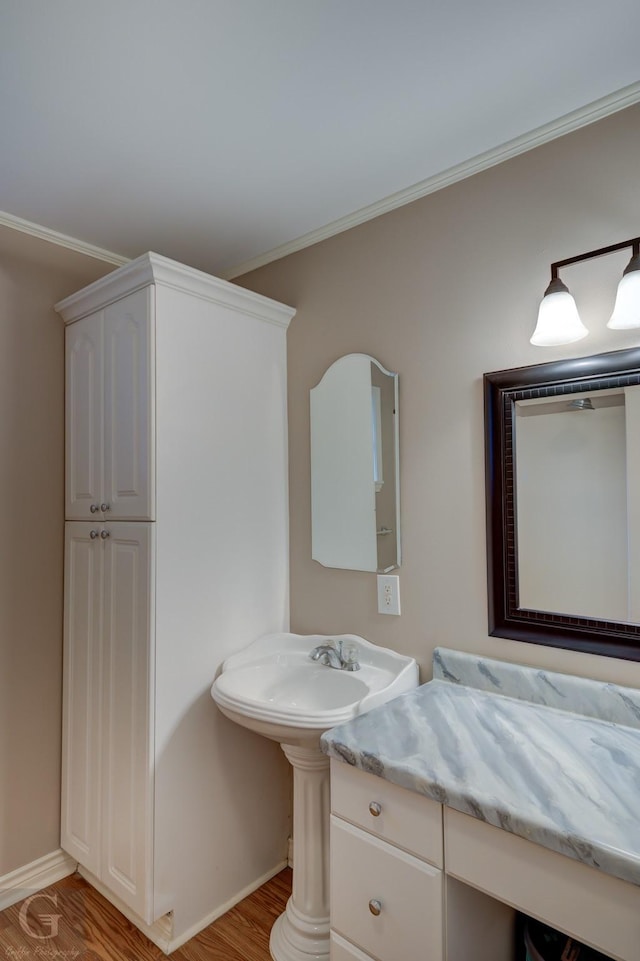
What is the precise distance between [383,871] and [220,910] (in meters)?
0.99

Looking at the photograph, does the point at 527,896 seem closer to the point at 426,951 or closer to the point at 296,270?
the point at 426,951

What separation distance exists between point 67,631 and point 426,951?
1.55 metres

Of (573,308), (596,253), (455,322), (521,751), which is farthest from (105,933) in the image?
(596,253)

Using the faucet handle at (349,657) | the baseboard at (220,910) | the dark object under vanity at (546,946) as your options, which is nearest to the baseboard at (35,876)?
the baseboard at (220,910)

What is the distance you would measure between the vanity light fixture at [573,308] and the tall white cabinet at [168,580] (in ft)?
3.44

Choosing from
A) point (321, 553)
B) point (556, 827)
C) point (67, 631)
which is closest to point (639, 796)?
point (556, 827)

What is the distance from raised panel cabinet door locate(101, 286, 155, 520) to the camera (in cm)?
175

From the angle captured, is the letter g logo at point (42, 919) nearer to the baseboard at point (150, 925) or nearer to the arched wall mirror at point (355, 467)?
the baseboard at point (150, 925)

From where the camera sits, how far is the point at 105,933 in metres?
1.80

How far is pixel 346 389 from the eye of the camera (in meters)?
2.01

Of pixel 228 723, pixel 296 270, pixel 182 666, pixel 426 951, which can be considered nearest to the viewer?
pixel 426 951

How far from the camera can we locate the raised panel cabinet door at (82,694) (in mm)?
1917

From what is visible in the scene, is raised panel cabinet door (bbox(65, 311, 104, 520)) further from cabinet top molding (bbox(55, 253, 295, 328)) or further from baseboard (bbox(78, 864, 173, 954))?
baseboard (bbox(78, 864, 173, 954))

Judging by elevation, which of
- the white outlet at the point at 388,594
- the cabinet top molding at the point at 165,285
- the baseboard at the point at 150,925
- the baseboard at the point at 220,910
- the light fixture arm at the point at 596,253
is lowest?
the baseboard at the point at 220,910
